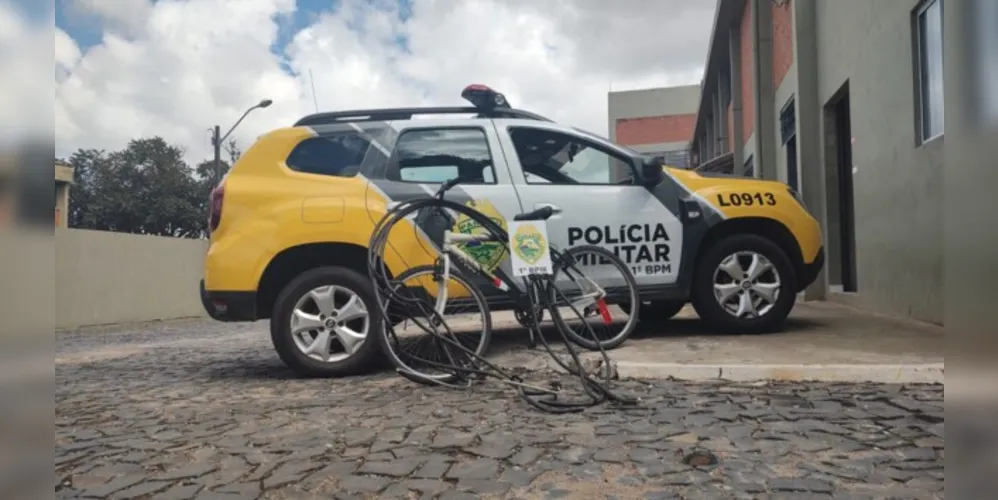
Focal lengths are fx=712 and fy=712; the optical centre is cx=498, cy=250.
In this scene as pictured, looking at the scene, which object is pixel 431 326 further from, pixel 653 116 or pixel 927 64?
pixel 653 116

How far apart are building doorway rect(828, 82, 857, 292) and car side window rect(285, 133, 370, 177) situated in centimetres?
722

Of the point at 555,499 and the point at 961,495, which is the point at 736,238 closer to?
the point at 555,499

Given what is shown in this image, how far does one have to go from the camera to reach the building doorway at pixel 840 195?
9992 mm

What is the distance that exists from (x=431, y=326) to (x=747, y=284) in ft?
9.12

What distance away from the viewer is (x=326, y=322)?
517 centimetres

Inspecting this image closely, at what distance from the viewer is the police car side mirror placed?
5914 mm

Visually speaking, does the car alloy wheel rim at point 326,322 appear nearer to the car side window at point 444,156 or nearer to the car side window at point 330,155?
the car side window at point 330,155

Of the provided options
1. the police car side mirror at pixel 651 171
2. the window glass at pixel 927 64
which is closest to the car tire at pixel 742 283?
the police car side mirror at pixel 651 171

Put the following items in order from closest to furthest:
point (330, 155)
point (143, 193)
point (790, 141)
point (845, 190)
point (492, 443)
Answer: point (492, 443) → point (330, 155) → point (845, 190) → point (790, 141) → point (143, 193)

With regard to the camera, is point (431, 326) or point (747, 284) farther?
point (747, 284)

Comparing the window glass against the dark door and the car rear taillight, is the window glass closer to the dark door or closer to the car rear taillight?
the dark door

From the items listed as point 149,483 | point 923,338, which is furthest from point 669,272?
point 149,483

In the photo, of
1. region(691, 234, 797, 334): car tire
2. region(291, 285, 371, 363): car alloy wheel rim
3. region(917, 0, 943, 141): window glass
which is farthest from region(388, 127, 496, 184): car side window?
region(917, 0, 943, 141): window glass

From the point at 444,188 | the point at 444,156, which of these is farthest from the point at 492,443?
the point at 444,156
